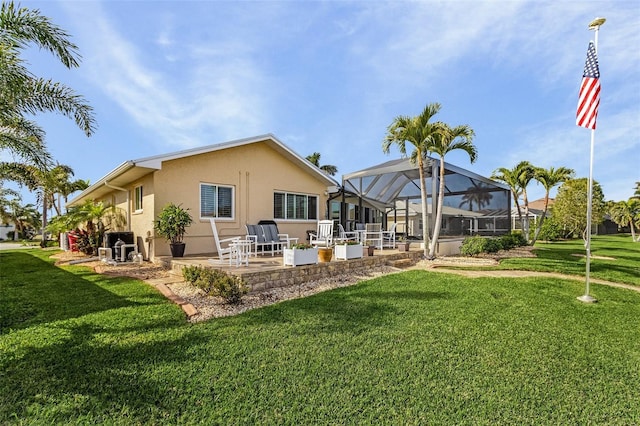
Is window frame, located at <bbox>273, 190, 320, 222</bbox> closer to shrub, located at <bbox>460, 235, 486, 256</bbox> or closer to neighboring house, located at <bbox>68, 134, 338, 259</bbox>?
neighboring house, located at <bbox>68, 134, 338, 259</bbox>

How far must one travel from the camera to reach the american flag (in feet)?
22.0

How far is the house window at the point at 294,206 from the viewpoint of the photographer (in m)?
13.1

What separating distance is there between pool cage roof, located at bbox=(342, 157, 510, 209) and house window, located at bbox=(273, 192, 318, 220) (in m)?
2.48

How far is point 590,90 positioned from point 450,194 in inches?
413

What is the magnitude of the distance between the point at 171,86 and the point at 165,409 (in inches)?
463

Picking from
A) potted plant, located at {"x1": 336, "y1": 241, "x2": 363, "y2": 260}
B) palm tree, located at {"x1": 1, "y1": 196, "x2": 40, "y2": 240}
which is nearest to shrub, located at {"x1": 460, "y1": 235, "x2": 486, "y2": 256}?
potted plant, located at {"x1": 336, "y1": 241, "x2": 363, "y2": 260}

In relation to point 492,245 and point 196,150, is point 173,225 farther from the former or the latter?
point 492,245

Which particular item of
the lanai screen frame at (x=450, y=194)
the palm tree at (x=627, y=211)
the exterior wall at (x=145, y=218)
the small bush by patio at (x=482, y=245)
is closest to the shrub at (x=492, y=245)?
the small bush by patio at (x=482, y=245)

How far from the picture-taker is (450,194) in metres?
17.1

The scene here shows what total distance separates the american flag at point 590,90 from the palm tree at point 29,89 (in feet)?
35.6

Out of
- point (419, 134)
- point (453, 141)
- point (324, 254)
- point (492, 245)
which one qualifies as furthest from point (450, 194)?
point (324, 254)

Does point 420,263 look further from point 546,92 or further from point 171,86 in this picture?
point 171,86

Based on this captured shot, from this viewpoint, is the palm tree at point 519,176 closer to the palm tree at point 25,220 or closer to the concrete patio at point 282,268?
the concrete patio at point 282,268

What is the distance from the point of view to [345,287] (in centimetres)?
732
